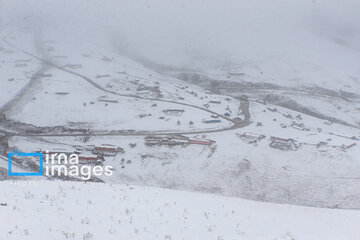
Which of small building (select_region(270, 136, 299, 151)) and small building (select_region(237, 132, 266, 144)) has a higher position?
small building (select_region(270, 136, 299, 151))

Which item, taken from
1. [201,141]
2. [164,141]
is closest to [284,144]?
[201,141]

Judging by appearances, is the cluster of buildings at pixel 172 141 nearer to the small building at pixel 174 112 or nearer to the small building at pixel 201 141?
the small building at pixel 201 141

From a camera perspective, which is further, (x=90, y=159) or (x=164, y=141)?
(x=164, y=141)

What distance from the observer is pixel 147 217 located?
842 centimetres

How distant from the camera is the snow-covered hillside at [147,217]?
23.1 feet

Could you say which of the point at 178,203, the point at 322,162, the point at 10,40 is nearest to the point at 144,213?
the point at 178,203

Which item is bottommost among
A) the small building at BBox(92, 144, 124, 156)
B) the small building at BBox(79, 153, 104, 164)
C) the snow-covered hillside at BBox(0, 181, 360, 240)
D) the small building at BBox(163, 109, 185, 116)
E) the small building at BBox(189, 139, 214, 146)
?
the small building at BBox(79, 153, 104, 164)

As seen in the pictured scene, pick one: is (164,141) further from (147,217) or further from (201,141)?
(147,217)

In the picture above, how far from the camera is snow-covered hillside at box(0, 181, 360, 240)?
7.05m

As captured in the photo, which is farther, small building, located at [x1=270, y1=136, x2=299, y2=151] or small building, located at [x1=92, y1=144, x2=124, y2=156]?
small building, located at [x1=270, y1=136, x2=299, y2=151]

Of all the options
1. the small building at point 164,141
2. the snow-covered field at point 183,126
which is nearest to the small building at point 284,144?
the snow-covered field at point 183,126

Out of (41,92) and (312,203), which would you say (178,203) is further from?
(41,92)

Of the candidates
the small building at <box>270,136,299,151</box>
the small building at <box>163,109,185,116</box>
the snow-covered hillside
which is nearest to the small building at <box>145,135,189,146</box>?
the small building at <box>163,109,185,116</box>

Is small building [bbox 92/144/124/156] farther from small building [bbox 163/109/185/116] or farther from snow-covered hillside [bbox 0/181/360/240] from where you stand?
snow-covered hillside [bbox 0/181/360/240]
